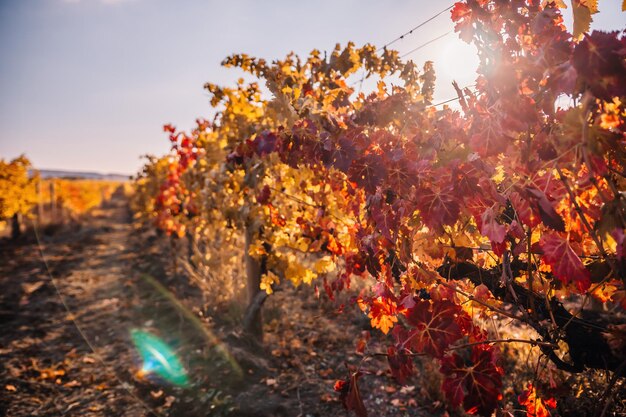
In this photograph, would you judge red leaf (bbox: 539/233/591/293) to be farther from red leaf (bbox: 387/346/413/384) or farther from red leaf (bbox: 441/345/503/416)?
red leaf (bbox: 387/346/413/384)

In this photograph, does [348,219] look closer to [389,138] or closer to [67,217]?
[389,138]

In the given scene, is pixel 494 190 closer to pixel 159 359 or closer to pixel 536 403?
pixel 536 403

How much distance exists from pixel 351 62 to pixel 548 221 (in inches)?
102

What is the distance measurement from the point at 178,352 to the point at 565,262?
4697 mm

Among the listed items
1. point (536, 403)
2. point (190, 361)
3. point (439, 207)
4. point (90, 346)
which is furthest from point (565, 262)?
point (90, 346)

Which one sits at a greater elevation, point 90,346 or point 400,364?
point 400,364

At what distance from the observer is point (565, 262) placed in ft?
4.07

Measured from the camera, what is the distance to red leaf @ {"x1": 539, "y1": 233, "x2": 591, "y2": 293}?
3.98 feet

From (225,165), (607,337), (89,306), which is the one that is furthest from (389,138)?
(89,306)

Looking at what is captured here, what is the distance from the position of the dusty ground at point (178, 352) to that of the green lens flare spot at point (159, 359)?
0.33ft

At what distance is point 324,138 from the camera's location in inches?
69.6

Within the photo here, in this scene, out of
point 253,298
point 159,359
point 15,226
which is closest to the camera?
point 159,359

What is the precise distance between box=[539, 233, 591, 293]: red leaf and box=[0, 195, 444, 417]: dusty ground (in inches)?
63.4

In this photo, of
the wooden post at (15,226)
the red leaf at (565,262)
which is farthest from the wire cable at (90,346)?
the wooden post at (15,226)
